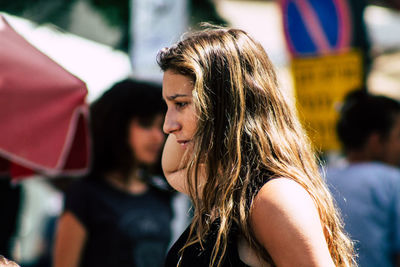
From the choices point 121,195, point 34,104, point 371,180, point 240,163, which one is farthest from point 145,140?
point 240,163

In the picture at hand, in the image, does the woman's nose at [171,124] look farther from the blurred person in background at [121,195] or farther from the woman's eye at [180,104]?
Result: the blurred person in background at [121,195]

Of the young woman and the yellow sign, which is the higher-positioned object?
the young woman

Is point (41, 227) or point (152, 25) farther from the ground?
point (152, 25)

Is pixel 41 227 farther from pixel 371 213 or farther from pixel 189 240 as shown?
pixel 189 240

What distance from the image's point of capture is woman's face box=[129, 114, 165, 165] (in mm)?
3016

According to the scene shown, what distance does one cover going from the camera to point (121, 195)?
9.60 feet

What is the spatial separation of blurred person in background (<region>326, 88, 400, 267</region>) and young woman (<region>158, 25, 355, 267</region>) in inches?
49.9

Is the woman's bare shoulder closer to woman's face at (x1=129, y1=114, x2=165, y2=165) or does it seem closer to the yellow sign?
woman's face at (x1=129, y1=114, x2=165, y2=165)

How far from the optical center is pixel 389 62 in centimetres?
741

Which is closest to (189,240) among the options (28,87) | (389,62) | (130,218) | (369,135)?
(28,87)

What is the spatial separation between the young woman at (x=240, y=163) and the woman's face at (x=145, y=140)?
1386mm

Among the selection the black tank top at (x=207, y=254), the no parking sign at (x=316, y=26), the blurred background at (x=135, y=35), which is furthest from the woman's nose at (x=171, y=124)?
the no parking sign at (x=316, y=26)

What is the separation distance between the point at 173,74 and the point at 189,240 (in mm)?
424

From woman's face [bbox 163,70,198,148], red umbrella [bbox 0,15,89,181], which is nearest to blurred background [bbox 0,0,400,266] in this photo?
red umbrella [bbox 0,15,89,181]
